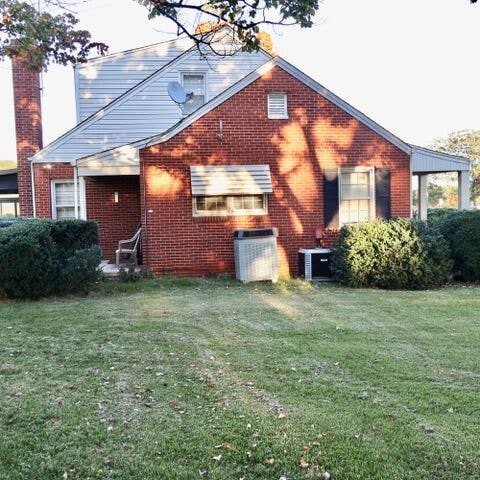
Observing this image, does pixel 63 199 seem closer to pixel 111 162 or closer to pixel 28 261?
pixel 111 162

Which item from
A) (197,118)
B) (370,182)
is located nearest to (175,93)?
(197,118)

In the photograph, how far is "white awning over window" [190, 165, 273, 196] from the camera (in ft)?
37.2

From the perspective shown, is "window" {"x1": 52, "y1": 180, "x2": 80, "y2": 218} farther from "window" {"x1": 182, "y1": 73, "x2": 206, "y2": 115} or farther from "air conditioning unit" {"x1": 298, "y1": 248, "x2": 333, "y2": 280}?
"air conditioning unit" {"x1": 298, "y1": 248, "x2": 333, "y2": 280}

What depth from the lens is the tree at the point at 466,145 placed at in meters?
41.8

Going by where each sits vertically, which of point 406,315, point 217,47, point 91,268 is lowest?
point 406,315

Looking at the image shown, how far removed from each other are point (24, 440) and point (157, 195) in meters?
8.18

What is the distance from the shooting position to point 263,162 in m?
11.8

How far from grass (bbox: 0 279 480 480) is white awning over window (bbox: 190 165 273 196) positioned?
13.4ft

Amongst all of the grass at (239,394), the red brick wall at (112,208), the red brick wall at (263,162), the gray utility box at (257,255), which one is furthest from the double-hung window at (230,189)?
the grass at (239,394)

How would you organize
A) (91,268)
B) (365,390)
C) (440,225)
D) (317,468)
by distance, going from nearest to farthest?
(317,468) < (365,390) < (91,268) < (440,225)

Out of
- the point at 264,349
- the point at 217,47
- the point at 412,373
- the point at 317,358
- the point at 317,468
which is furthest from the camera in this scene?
the point at 217,47

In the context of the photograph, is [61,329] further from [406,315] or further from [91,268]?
[406,315]

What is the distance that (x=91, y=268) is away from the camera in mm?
9500

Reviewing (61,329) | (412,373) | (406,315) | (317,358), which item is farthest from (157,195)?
(412,373)
